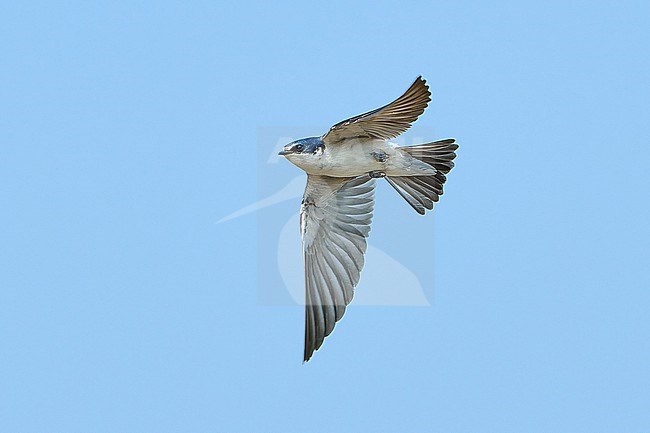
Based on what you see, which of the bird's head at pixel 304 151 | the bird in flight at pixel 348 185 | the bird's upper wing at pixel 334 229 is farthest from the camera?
the bird's upper wing at pixel 334 229

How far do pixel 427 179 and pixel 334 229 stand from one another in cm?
84

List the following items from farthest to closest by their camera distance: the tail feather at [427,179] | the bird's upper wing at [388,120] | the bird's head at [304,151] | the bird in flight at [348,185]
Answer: the tail feather at [427,179] → the bird's head at [304,151] → the bird in flight at [348,185] → the bird's upper wing at [388,120]

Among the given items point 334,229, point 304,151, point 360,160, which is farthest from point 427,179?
point 304,151

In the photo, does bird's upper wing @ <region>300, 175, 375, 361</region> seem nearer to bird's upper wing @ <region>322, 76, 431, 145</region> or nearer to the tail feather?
the tail feather

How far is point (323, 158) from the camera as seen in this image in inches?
319

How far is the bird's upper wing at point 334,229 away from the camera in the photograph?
8.59 m

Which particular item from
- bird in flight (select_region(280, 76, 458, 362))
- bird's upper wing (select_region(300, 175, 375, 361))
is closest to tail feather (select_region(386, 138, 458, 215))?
bird in flight (select_region(280, 76, 458, 362))

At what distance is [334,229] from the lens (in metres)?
8.86

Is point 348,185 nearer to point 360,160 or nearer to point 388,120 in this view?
point 360,160

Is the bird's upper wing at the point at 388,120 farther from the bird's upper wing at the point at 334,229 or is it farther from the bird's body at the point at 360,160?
the bird's upper wing at the point at 334,229

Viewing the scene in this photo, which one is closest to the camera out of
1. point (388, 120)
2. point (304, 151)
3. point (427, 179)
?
point (388, 120)

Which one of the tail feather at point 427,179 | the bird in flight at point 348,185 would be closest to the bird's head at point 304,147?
the bird in flight at point 348,185

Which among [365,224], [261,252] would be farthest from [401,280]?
[261,252]

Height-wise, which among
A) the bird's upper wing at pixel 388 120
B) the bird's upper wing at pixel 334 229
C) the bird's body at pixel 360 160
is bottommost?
the bird's upper wing at pixel 334 229
